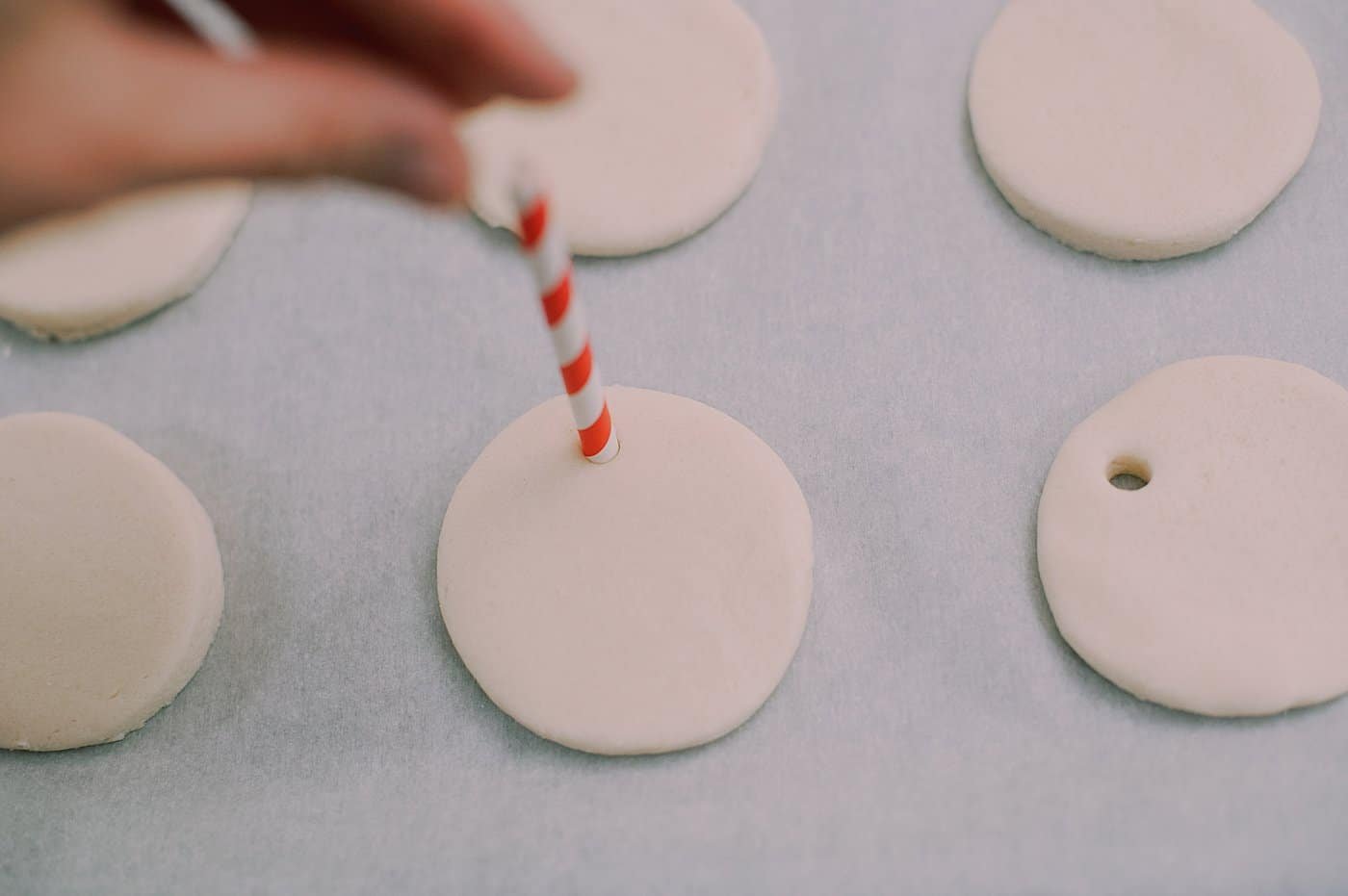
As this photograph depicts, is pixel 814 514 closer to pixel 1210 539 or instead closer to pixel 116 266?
pixel 1210 539

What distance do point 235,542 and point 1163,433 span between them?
0.92 metres

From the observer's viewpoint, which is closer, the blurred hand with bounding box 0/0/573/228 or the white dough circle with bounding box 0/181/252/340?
the blurred hand with bounding box 0/0/573/228

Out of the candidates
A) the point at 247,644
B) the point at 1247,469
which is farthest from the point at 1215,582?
the point at 247,644

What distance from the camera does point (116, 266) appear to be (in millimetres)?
1136

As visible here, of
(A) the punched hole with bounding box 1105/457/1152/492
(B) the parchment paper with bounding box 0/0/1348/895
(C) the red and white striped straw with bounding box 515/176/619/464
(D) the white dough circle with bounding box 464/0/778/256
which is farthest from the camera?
(D) the white dough circle with bounding box 464/0/778/256

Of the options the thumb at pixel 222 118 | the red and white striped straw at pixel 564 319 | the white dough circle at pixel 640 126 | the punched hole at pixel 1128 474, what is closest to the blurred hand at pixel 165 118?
the thumb at pixel 222 118

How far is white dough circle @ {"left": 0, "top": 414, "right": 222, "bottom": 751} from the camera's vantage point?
0.97m

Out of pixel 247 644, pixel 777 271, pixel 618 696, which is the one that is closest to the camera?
pixel 618 696

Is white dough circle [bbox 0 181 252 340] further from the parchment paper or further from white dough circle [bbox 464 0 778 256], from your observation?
white dough circle [bbox 464 0 778 256]

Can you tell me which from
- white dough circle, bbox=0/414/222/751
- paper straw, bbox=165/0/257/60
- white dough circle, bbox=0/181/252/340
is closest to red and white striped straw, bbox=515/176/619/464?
paper straw, bbox=165/0/257/60

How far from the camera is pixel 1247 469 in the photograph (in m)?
0.97

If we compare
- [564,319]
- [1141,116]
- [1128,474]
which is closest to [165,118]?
[564,319]

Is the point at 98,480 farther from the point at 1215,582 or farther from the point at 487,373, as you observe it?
the point at 1215,582

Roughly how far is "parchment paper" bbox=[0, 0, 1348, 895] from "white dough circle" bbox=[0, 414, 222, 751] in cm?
4
